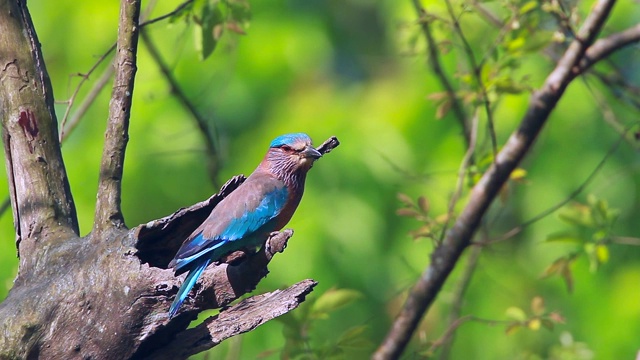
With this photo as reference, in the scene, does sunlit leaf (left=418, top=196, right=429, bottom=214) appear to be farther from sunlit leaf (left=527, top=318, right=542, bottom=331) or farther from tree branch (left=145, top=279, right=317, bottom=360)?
tree branch (left=145, top=279, right=317, bottom=360)

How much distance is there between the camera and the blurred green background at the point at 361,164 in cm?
633

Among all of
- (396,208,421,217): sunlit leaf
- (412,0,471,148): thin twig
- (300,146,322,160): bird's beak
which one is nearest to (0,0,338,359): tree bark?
(300,146,322,160): bird's beak

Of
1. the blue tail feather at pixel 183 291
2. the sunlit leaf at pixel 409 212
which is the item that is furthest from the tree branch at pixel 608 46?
the blue tail feather at pixel 183 291

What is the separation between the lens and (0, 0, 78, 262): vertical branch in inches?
130

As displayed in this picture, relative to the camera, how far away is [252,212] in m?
3.69

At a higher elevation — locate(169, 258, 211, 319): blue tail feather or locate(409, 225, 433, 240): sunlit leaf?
locate(169, 258, 211, 319): blue tail feather

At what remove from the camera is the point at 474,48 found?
6.05 meters

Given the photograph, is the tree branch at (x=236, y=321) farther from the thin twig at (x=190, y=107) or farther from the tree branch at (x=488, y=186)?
the thin twig at (x=190, y=107)

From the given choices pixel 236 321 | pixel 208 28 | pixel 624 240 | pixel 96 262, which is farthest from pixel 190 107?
pixel 624 240

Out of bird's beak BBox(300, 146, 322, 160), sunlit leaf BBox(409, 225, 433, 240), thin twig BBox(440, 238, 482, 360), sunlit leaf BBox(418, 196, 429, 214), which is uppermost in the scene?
bird's beak BBox(300, 146, 322, 160)

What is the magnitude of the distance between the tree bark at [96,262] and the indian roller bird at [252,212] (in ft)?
0.20

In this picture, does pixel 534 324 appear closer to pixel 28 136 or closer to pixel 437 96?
pixel 437 96

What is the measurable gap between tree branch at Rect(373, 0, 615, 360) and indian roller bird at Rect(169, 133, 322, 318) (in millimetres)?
792

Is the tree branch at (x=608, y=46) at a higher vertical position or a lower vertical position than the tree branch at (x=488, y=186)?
higher
